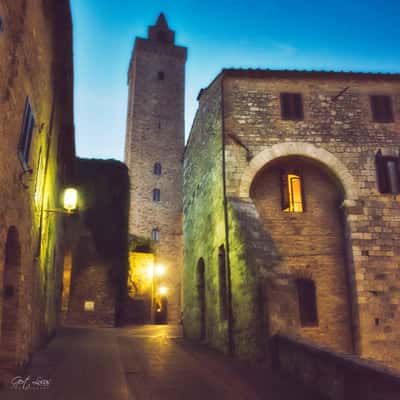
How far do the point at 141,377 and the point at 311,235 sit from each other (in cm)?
688

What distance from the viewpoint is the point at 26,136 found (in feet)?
21.4

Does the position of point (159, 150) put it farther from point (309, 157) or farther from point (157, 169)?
point (309, 157)

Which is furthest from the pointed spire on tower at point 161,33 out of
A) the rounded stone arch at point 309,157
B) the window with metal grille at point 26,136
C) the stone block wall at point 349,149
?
the window with metal grille at point 26,136

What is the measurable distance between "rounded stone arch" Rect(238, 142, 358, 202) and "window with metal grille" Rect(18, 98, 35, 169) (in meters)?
7.05

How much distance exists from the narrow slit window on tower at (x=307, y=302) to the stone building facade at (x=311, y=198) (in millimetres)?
27

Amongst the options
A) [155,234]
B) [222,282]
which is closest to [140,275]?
[155,234]

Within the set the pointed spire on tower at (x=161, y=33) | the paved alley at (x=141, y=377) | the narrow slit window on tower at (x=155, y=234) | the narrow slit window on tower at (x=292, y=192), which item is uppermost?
the pointed spire on tower at (x=161, y=33)

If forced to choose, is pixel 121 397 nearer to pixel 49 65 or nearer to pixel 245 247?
pixel 245 247

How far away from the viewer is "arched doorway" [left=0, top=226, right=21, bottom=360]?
6.55 metres

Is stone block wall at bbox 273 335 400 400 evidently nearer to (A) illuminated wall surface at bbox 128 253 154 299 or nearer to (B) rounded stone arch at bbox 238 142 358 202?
(B) rounded stone arch at bbox 238 142 358 202

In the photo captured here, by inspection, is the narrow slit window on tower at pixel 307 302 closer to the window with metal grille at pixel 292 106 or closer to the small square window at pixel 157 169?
the window with metal grille at pixel 292 106

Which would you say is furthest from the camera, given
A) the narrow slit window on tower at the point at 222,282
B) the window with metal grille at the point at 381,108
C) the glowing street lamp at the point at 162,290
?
the glowing street lamp at the point at 162,290

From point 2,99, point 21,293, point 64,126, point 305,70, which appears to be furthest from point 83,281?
point 2,99

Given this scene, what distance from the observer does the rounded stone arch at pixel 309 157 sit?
1284 cm
